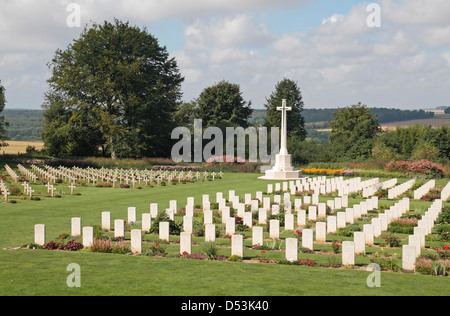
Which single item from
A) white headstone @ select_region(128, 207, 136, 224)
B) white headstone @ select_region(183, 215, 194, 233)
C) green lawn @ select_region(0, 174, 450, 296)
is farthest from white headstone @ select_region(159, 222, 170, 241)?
white headstone @ select_region(128, 207, 136, 224)

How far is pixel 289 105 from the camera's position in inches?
2913

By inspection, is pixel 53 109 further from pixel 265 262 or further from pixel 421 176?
pixel 265 262

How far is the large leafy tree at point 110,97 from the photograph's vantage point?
53.6 meters

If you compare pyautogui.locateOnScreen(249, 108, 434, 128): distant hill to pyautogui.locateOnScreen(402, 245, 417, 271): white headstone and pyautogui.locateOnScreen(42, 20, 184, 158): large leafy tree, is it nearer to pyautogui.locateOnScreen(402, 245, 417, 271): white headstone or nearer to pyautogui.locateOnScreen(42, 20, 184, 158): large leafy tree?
pyautogui.locateOnScreen(42, 20, 184, 158): large leafy tree

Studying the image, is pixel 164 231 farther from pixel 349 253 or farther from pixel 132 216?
pixel 349 253

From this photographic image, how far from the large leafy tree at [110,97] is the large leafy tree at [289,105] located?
1925 cm

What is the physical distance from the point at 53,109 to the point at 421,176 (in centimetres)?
3912

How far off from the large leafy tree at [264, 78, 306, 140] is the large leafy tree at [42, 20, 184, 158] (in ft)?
63.1

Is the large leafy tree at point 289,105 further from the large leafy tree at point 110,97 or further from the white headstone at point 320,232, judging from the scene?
the white headstone at point 320,232

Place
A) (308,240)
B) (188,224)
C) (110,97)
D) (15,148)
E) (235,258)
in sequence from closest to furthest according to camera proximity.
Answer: (235,258) → (308,240) → (188,224) → (110,97) → (15,148)

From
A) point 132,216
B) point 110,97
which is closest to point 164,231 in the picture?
point 132,216

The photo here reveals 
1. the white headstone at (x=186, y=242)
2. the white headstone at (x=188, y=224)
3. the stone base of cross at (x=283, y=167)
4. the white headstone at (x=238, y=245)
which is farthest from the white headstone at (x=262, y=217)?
the stone base of cross at (x=283, y=167)

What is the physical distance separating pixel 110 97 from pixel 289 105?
94.5 feet
